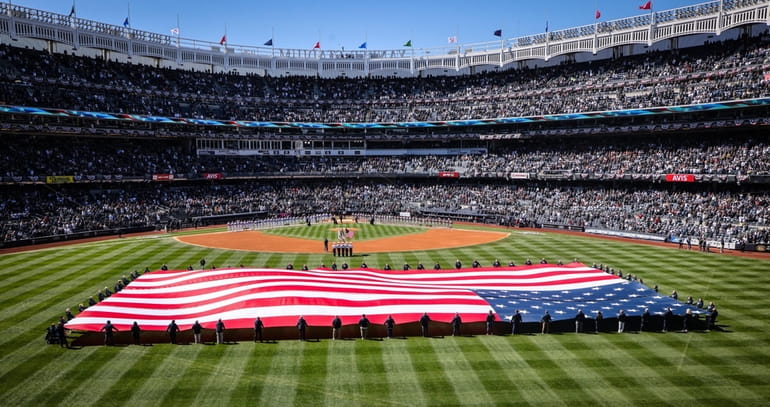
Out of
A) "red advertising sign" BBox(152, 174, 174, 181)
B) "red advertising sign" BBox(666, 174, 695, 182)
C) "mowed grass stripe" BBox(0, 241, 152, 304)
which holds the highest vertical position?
"red advertising sign" BBox(152, 174, 174, 181)

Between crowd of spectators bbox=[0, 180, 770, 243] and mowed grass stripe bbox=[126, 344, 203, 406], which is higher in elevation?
crowd of spectators bbox=[0, 180, 770, 243]

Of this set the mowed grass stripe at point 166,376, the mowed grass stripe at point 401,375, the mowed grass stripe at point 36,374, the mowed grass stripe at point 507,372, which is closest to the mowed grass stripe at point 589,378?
the mowed grass stripe at point 507,372

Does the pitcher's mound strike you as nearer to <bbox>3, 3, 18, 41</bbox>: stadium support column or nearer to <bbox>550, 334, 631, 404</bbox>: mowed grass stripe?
<bbox>550, 334, 631, 404</bbox>: mowed grass stripe

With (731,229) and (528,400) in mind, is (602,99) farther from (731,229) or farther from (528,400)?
(528,400)

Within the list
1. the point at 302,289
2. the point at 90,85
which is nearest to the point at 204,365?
→ the point at 302,289


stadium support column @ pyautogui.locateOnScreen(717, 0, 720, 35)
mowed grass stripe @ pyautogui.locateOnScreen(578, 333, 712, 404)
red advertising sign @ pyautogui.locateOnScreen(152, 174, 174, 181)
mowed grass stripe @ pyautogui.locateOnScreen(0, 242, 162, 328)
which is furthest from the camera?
red advertising sign @ pyautogui.locateOnScreen(152, 174, 174, 181)

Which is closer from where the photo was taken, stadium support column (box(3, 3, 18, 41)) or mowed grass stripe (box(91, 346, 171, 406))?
mowed grass stripe (box(91, 346, 171, 406))

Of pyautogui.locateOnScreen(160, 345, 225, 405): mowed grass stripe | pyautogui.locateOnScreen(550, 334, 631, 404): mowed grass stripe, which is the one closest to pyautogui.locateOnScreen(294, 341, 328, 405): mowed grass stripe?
pyautogui.locateOnScreen(160, 345, 225, 405): mowed grass stripe
